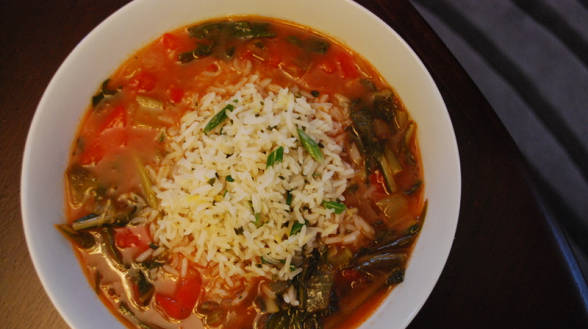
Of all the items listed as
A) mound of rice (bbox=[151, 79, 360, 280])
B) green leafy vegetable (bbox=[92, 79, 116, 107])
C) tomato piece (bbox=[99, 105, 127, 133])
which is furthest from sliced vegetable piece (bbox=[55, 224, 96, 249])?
green leafy vegetable (bbox=[92, 79, 116, 107])

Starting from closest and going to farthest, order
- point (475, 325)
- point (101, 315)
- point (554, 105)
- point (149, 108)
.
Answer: point (101, 315) < point (475, 325) < point (149, 108) < point (554, 105)

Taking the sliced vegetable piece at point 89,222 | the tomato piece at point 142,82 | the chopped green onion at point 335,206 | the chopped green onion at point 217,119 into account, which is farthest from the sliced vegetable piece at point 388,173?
the sliced vegetable piece at point 89,222

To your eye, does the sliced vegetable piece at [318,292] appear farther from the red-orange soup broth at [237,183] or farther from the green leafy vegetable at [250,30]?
the green leafy vegetable at [250,30]

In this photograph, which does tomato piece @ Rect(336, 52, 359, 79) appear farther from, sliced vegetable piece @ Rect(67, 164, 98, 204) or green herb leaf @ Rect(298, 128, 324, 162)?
sliced vegetable piece @ Rect(67, 164, 98, 204)

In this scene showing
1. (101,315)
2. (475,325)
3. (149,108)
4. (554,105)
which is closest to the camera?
(101,315)

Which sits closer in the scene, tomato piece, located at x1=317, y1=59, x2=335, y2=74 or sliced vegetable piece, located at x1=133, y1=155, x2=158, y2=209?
sliced vegetable piece, located at x1=133, y1=155, x2=158, y2=209

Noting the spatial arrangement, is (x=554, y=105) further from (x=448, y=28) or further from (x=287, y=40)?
(x=287, y=40)

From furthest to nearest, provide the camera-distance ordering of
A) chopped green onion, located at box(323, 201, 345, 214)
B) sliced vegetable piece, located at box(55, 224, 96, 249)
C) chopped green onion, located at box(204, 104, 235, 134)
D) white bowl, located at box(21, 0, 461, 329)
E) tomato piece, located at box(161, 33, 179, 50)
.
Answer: tomato piece, located at box(161, 33, 179, 50) → chopped green onion, located at box(204, 104, 235, 134) → chopped green onion, located at box(323, 201, 345, 214) → sliced vegetable piece, located at box(55, 224, 96, 249) → white bowl, located at box(21, 0, 461, 329)

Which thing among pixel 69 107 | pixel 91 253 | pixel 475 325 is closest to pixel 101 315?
pixel 91 253
